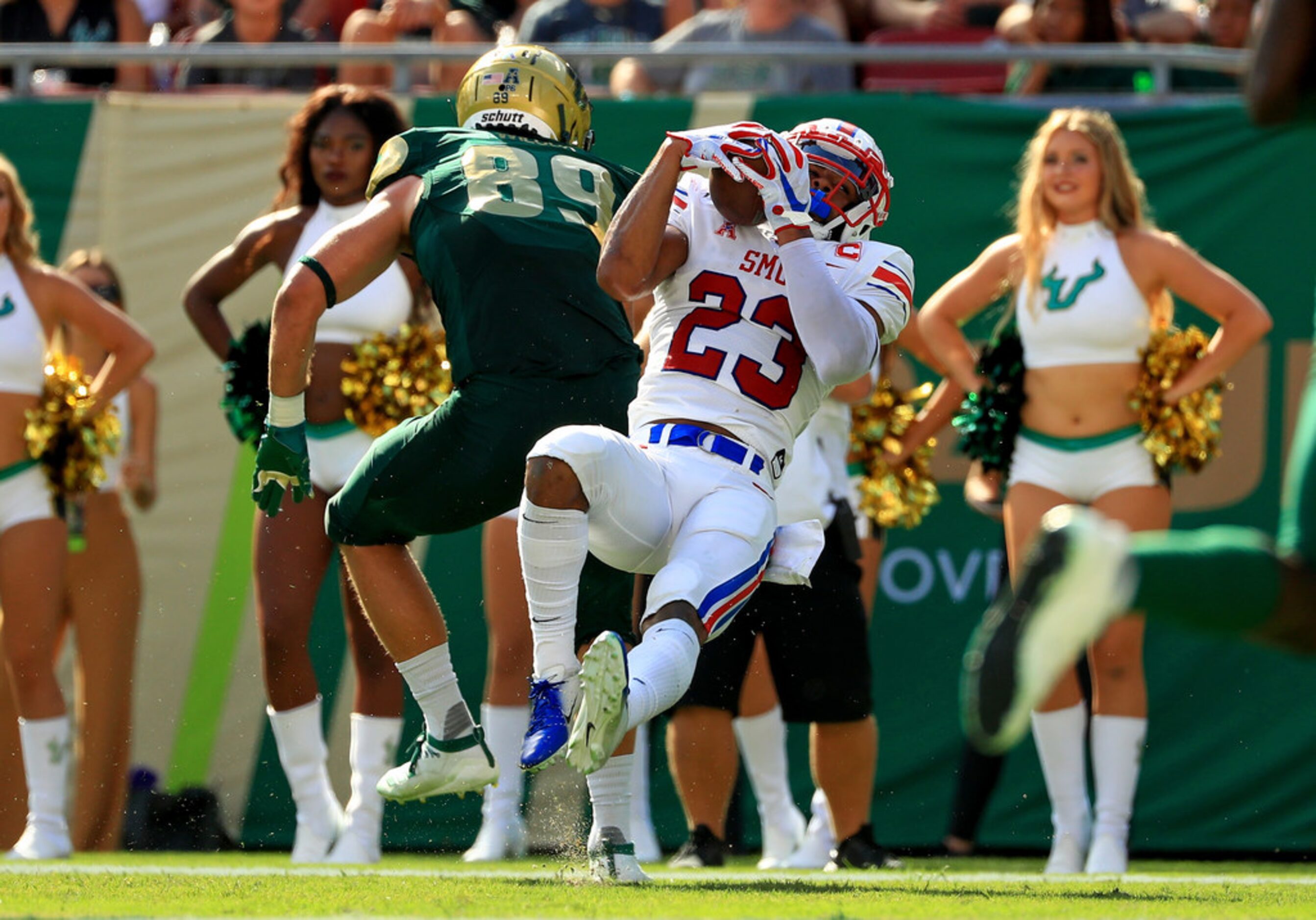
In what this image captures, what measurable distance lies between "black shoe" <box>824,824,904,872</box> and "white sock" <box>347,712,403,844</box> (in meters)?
1.62

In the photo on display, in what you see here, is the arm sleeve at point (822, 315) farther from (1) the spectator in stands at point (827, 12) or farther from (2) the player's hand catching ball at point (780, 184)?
(1) the spectator in stands at point (827, 12)

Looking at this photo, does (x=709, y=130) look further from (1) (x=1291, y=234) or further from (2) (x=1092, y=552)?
(1) (x=1291, y=234)

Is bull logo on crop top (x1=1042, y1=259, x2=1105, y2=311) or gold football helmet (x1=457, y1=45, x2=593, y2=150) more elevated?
gold football helmet (x1=457, y1=45, x2=593, y2=150)

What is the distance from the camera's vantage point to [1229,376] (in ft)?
27.7

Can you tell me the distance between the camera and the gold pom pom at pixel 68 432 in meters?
7.59

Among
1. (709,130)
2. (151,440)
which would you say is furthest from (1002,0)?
(709,130)

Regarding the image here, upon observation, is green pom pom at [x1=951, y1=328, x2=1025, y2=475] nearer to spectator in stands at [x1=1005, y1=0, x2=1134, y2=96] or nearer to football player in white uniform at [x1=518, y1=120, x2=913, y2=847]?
football player in white uniform at [x1=518, y1=120, x2=913, y2=847]

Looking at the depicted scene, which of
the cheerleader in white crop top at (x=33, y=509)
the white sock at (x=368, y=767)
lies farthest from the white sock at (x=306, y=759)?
the cheerleader in white crop top at (x=33, y=509)

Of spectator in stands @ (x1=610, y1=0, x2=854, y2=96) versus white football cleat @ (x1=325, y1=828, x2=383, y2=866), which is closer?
white football cleat @ (x1=325, y1=828, x2=383, y2=866)

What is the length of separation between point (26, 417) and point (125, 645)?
114 cm

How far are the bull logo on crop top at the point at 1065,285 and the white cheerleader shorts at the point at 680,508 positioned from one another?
91.5 inches

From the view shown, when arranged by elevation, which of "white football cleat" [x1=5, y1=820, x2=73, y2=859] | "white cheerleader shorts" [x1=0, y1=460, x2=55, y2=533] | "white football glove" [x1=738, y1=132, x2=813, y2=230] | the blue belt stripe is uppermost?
"white football glove" [x1=738, y1=132, x2=813, y2=230]

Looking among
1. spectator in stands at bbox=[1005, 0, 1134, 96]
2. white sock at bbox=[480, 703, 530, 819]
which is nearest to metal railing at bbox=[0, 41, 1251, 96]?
spectator in stands at bbox=[1005, 0, 1134, 96]

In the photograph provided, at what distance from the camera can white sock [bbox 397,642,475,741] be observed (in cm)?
564
